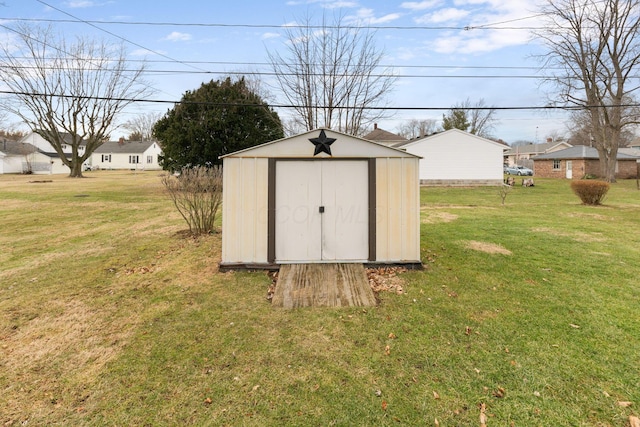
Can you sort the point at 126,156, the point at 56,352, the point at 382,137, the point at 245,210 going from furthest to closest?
the point at 126,156
the point at 382,137
the point at 245,210
the point at 56,352

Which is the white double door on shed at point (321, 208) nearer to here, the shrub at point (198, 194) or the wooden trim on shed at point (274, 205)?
the wooden trim on shed at point (274, 205)

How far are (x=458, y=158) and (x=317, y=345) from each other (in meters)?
26.1

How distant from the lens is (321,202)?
5.71m

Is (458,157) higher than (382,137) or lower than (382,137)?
lower

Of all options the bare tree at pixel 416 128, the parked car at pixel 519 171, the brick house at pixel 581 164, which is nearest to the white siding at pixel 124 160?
the bare tree at pixel 416 128

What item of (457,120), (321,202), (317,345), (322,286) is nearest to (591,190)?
(321,202)

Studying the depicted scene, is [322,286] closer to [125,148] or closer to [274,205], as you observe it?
[274,205]

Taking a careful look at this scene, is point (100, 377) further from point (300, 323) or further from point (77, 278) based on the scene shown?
point (77, 278)

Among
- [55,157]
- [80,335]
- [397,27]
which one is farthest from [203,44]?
[55,157]

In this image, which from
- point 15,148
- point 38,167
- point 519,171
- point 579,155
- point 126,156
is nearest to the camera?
point 579,155

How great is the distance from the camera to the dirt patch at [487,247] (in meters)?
6.96

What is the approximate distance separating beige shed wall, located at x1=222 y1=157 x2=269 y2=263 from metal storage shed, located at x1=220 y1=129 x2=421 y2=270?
0.06ft

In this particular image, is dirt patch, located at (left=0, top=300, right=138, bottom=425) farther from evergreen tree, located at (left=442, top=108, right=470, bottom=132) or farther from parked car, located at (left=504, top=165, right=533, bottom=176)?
parked car, located at (left=504, top=165, right=533, bottom=176)

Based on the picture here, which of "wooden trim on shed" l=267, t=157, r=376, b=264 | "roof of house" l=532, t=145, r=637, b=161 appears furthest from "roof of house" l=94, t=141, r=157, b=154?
"roof of house" l=532, t=145, r=637, b=161
